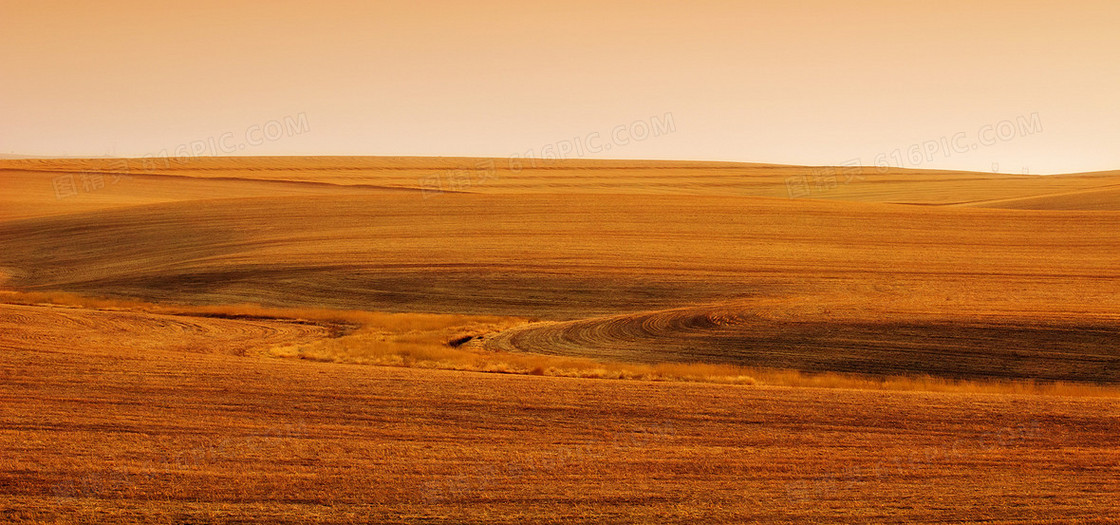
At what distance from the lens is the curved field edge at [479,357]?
2125 cm

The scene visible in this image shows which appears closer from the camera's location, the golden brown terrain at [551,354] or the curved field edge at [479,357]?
the golden brown terrain at [551,354]

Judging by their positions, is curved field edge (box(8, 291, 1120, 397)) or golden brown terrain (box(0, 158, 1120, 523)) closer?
golden brown terrain (box(0, 158, 1120, 523))

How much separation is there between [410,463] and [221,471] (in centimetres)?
253

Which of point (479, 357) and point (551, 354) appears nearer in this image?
point (479, 357)

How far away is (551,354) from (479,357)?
2299 millimetres

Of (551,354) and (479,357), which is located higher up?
(479,357)

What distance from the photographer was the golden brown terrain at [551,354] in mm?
12008

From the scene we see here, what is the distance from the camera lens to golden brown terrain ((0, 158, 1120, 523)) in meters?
12.0

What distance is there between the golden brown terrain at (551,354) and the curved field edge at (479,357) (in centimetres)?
30

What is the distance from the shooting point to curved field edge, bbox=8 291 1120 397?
21.2 metres

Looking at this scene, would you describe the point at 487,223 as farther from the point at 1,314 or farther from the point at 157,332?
the point at 1,314

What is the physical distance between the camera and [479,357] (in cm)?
2473

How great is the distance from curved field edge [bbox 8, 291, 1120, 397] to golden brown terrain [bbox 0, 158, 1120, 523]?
0.30 m

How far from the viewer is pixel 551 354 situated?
26.0m
